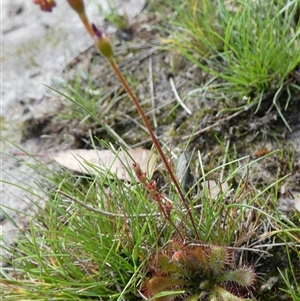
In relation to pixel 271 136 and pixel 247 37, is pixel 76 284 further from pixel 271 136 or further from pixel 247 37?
pixel 247 37

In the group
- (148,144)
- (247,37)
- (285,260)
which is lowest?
(285,260)

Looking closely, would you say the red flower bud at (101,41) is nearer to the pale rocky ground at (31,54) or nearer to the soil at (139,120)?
the soil at (139,120)

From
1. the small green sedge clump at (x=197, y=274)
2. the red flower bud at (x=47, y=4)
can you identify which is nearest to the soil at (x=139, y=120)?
the small green sedge clump at (x=197, y=274)

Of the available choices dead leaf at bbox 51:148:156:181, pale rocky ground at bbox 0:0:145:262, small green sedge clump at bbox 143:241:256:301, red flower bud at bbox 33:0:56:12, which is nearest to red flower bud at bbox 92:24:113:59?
red flower bud at bbox 33:0:56:12

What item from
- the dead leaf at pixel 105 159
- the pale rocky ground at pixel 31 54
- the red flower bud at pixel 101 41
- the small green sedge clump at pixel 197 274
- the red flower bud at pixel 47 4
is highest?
the red flower bud at pixel 47 4

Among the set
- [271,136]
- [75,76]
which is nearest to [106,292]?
[271,136]

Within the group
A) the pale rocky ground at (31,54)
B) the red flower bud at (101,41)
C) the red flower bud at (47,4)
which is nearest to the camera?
the red flower bud at (101,41)

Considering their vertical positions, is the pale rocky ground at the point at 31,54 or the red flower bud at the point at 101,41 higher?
the red flower bud at the point at 101,41

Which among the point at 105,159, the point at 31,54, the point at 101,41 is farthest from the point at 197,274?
the point at 31,54

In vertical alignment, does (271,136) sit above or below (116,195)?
below
